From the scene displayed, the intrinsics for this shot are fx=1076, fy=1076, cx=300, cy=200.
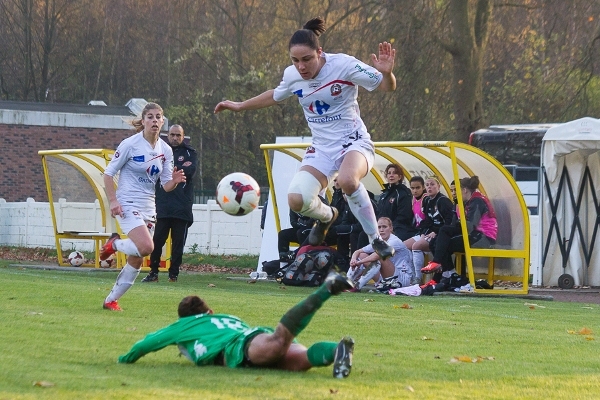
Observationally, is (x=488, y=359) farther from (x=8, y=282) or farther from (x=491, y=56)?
(x=491, y=56)

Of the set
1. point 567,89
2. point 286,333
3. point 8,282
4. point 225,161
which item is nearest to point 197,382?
point 286,333

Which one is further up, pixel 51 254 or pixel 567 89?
pixel 567 89

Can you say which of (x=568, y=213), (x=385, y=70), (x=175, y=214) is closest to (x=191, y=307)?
(x=385, y=70)

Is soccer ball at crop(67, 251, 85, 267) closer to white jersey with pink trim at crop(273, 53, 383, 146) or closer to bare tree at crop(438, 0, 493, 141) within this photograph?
bare tree at crop(438, 0, 493, 141)

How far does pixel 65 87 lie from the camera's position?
53594mm

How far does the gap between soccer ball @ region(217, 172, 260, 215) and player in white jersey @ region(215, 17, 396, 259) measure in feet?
2.24

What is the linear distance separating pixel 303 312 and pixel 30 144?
109 ft

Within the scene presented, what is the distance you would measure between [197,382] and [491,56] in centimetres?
2395

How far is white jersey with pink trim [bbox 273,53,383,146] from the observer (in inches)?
396

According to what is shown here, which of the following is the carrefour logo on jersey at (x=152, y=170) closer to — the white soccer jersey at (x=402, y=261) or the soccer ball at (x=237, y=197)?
the soccer ball at (x=237, y=197)

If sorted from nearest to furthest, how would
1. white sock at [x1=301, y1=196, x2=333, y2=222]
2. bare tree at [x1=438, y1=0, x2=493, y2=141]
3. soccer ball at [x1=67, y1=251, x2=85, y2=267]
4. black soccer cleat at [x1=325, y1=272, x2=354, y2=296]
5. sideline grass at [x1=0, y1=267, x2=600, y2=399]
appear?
1. sideline grass at [x1=0, y1=267, x2=600, y2=399]
2. black soccer cleat at [x1=325, y1=272, x2=354, y2=296]
3. white sock at [x1=301, y1=196, x2=333, y2=222]
4. soccer ball at [x1=67, y1=251, x2=85, y2=267]
5. bare tree at [x1=438, y1=0, x2=493, y2=141]

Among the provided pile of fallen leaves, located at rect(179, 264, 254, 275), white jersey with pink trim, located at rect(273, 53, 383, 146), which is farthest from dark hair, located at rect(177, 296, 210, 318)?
pile of fallen leaves, located at rect(179, 264, 254, 275)

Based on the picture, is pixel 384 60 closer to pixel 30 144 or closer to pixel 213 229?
pixel 213 229

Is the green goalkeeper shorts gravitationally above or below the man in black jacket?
below
